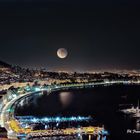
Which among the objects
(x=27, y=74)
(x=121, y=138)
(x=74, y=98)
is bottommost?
(x=121, y=138)

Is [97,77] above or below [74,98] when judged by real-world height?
above

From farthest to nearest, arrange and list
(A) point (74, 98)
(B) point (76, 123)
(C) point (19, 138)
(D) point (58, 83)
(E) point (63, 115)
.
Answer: (D) point (58, 83), (A) point (74, 98), (E) point (63, 115), (B) point (76, 123), (C) point (19, 138)

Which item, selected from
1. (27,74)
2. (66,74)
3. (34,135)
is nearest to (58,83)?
(27,74)

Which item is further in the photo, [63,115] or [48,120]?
[63,115]

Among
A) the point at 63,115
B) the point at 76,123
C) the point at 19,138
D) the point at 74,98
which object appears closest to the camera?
the point at 19,138

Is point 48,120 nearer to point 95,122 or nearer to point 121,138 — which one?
point 95,122

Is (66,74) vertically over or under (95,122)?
over

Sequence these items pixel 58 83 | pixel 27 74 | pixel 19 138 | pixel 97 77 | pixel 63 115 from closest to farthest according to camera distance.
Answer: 1. pixel 19 138
2. pixel 63 115
3. pixel 58 83
4. pixel 27 74
5. pixel 97 77

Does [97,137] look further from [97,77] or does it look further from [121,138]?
[97,77]

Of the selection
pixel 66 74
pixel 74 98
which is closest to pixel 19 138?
pixel 74 98
